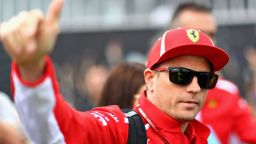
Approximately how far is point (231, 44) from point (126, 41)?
5.68 feet

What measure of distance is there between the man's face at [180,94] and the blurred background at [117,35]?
24.5ft

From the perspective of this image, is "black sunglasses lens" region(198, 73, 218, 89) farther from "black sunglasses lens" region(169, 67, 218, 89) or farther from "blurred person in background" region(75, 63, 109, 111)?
"blurred person in background" region(75, 63, 109, 111)

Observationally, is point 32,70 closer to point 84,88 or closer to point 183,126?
point 183,126

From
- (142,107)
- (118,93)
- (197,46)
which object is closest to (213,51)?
(197,46)

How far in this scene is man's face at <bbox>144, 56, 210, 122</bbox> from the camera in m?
4.00

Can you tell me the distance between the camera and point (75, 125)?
11.1 ft

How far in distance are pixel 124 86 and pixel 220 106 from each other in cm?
138

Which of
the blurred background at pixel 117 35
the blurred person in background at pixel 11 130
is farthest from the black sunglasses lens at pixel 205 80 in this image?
the blurred background at pixel 117 35

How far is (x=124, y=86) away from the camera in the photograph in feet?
17.8

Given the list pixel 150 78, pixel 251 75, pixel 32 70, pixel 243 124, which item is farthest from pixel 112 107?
pixel 251 75

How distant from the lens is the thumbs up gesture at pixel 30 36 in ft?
9.60

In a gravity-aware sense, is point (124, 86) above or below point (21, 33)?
below

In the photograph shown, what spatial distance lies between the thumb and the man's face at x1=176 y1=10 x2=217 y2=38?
11.2 feet

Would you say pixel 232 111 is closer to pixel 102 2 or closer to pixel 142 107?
pixel 142 107
